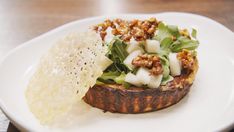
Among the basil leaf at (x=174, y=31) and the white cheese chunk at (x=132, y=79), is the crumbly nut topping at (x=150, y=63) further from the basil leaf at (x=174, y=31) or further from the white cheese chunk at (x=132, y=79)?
the basil leaf at (x=174, y=31)

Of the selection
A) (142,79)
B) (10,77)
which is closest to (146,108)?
(142,79)

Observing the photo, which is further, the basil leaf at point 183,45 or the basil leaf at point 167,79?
the basil leaf at point 183,45

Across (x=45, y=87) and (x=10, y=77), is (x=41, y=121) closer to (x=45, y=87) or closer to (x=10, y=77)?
(x=45, y=87)

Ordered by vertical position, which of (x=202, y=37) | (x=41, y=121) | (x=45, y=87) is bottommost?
(x=41, y=121)

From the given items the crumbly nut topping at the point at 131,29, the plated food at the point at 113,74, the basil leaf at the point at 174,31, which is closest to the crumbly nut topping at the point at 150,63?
the plated food at the point at 113,74

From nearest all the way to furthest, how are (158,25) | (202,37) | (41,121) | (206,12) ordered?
1. (41,121)
2. (158,25)
3. (202,37)
4. (206,12)

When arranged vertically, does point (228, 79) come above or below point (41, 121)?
above

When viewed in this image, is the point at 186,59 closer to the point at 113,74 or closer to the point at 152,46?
the point at 152,46
